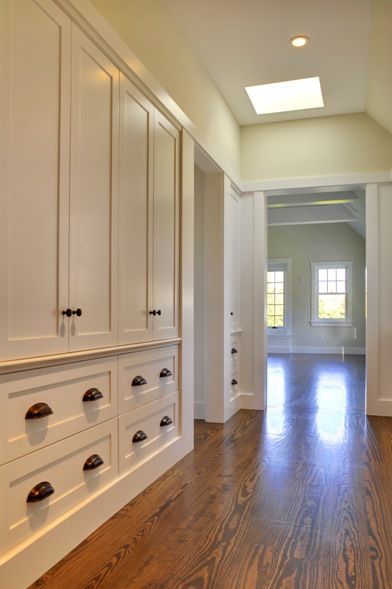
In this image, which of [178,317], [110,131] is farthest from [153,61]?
[178,317]

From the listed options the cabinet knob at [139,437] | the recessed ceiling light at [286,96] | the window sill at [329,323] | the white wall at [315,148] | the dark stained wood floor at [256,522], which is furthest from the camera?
the window sill at [329,323]

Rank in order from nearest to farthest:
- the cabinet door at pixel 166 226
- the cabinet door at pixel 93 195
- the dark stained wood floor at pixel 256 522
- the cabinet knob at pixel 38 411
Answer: the cabinet knob at pixel 38 411 < the dark stained wood floor at pixel 256 522 < the cabinet door at pixel 93 195 < the cabinet door at pixel 166 226

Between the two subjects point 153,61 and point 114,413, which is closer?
point 114,413

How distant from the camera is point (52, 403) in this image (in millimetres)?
1930

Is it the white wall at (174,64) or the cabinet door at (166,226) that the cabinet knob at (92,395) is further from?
the white wall at (174,64)

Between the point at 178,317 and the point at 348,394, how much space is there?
11.3ft

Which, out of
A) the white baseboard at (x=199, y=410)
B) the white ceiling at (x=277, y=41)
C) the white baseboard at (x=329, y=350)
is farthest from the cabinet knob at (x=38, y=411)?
the white baseboard at (x=329, y=350)

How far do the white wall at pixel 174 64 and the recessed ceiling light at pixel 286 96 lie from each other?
286 millimetres

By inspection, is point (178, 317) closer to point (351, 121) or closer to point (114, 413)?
point (114, 413)

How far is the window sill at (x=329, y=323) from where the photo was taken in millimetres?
11391

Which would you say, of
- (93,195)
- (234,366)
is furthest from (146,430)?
(234,366)

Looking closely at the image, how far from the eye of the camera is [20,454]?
174 centimetres

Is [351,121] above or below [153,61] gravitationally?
above


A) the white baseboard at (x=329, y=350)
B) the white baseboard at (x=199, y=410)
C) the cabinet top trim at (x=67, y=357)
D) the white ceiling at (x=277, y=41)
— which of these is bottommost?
the white baseboard at (x=329, y=350)
